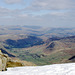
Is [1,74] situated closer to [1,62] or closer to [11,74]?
[11,74]

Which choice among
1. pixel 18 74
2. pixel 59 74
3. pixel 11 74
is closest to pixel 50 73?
pixel 59 74

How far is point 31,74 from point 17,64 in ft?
63.3

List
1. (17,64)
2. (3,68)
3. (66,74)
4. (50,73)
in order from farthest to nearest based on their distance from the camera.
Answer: (17,64), (3,68), (50,73), (66,74)

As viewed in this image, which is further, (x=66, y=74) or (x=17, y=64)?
(x=17, y=64)

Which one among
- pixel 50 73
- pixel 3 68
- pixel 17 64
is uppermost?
pixel 50 73

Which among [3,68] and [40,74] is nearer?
[40,74]

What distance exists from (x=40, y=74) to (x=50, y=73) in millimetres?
1485

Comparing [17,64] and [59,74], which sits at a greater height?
[59,74]

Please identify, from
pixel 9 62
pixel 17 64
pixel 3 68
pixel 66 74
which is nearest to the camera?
pixel 66 74

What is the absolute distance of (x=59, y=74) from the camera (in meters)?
16.7

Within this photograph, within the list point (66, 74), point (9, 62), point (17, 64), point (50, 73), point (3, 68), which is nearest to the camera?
point (66, 74)

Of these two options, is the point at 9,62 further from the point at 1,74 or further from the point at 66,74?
the point at 66,74

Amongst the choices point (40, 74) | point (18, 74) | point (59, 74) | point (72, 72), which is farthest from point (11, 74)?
point (72, 72)

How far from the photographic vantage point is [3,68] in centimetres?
2308
